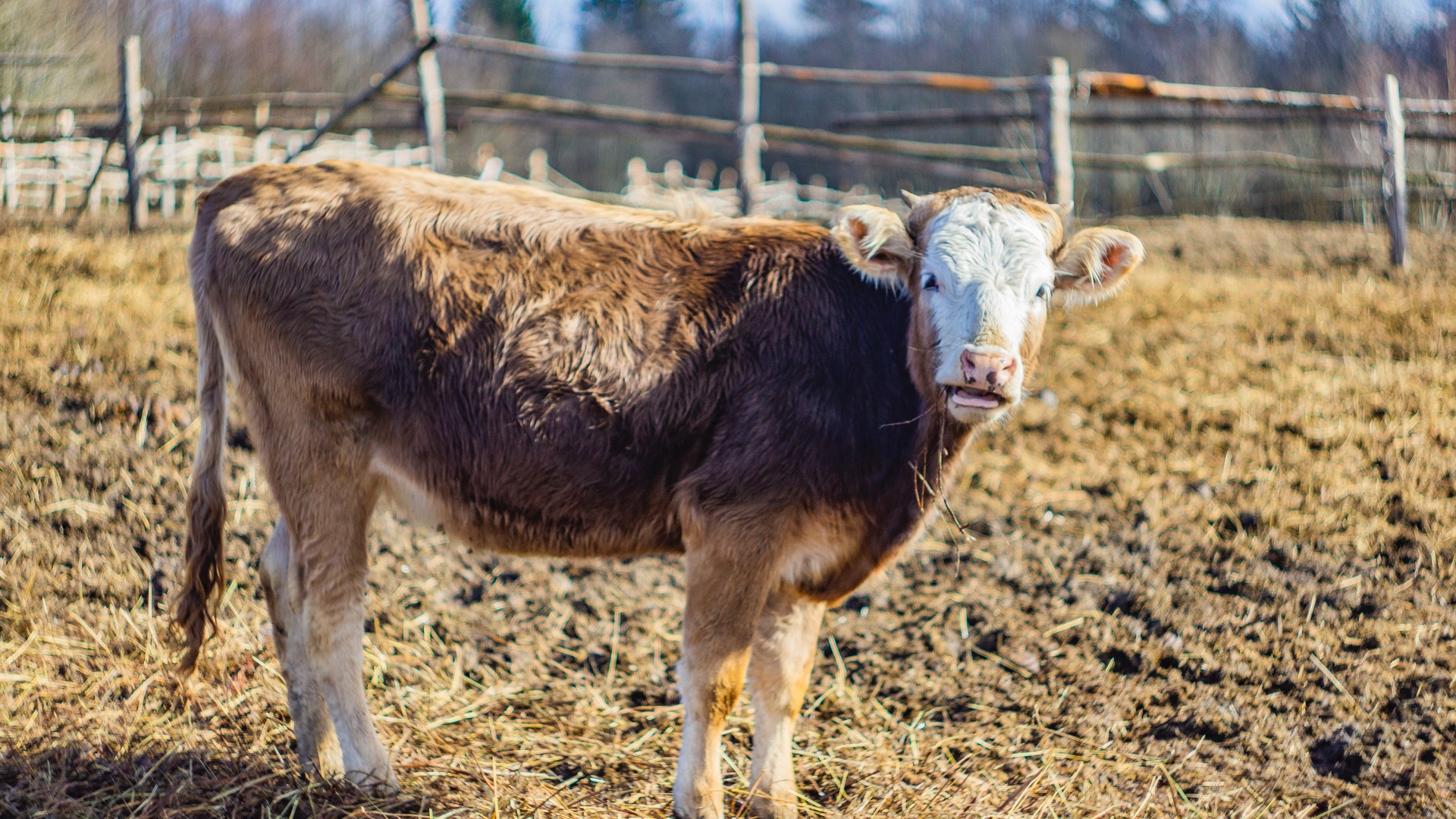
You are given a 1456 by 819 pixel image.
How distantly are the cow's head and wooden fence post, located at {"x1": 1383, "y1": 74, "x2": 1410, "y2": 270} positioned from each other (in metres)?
6.83

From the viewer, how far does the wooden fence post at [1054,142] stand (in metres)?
8.52

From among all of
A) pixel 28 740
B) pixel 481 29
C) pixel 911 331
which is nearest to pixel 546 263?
pixel 911 331

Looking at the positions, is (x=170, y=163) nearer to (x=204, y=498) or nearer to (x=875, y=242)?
(x=204, y=498)

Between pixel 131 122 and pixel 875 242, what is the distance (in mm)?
8709

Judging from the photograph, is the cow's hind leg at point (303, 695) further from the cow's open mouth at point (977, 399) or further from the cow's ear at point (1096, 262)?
the cow's ear at point (1096, 262)

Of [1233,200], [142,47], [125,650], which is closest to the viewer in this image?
[125,650]

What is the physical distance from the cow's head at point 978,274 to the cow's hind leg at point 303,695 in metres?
2.12

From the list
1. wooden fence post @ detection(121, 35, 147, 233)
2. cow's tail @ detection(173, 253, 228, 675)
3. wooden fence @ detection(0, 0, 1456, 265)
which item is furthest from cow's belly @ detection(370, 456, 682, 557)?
wooden fence post @ detection(121, 35, 147, 233)

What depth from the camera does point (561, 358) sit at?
312 centimetres

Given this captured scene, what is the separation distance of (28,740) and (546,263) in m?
2.21

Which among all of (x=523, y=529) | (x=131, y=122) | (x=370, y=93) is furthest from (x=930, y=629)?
(x=131, y=122)

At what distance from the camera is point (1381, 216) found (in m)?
12.2

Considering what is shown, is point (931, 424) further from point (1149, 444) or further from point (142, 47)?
point (142, 47)

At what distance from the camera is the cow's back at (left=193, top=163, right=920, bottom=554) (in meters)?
3.10
